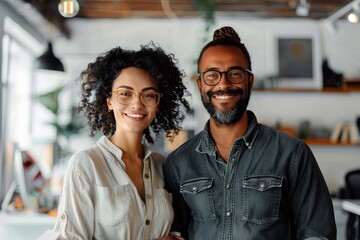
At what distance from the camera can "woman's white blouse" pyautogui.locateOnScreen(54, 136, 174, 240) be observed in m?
1.62

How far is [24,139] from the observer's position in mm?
5352

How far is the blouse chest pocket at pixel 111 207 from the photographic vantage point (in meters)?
1.66

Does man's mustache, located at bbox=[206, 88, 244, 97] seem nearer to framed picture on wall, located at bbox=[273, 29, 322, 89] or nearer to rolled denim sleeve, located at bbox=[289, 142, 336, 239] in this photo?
rolled denim sleeve, located at bbox=[289, 142, 336, 239]

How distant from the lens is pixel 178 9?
5332 mm

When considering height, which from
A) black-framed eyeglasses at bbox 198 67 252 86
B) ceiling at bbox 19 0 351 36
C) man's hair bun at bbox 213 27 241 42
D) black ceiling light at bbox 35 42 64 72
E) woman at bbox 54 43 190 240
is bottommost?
woman at bbox 54 43 190 240

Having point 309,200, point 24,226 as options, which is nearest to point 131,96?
point 309,200

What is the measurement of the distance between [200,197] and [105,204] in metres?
0.40

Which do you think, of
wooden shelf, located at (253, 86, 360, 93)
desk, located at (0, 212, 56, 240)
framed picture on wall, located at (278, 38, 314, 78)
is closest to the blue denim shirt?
desk, located at (0, 212, 56, 240)

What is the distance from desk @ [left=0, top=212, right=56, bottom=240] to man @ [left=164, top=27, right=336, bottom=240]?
1.96 m

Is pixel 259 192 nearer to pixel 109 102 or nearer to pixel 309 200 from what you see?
pixel 309 200

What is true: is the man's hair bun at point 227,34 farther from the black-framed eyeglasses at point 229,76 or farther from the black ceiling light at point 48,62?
the black ceiling light at point 48,62

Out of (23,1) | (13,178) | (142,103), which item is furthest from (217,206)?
(13,178)

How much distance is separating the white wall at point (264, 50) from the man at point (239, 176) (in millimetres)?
3718

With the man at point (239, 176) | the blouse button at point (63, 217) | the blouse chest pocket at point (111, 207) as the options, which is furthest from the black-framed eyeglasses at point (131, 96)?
the blouse button at point (63, 217)
